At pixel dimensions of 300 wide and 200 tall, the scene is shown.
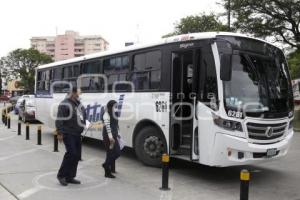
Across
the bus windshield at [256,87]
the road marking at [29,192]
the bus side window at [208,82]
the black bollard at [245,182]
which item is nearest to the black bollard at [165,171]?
the bus side window at [208,82]

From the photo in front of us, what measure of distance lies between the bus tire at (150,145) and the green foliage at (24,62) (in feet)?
A: 230

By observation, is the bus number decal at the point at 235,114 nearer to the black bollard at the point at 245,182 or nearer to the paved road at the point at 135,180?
the paved road at the point at 135,180

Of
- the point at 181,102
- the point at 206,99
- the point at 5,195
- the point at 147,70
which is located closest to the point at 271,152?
the point at 206,99

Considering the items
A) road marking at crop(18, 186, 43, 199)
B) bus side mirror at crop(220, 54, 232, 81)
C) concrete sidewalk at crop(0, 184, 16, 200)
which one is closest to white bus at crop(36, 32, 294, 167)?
bus side mirror at crop(220, 54, 232, 81)

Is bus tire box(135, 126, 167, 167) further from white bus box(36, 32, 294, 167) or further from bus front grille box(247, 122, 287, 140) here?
bus front grille box(247, 122, 287, 140)

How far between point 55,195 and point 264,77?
468 centimetres

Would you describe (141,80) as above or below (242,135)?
above

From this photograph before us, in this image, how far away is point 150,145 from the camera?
10164 mm

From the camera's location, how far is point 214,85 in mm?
8484

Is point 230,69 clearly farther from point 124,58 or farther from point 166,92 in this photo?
point 124,58

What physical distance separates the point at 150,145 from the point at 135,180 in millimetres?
1334

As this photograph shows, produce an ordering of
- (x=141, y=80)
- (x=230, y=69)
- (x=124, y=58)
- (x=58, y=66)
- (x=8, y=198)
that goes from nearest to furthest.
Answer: (x=8, y=198)
(x=230, y=69)
(x=141, y=80)
(x=124, y=58)
(x=58, y=66)

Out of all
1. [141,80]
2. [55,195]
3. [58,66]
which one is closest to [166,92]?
[141,80]

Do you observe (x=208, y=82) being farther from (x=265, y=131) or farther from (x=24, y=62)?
(x=24, y=62)
